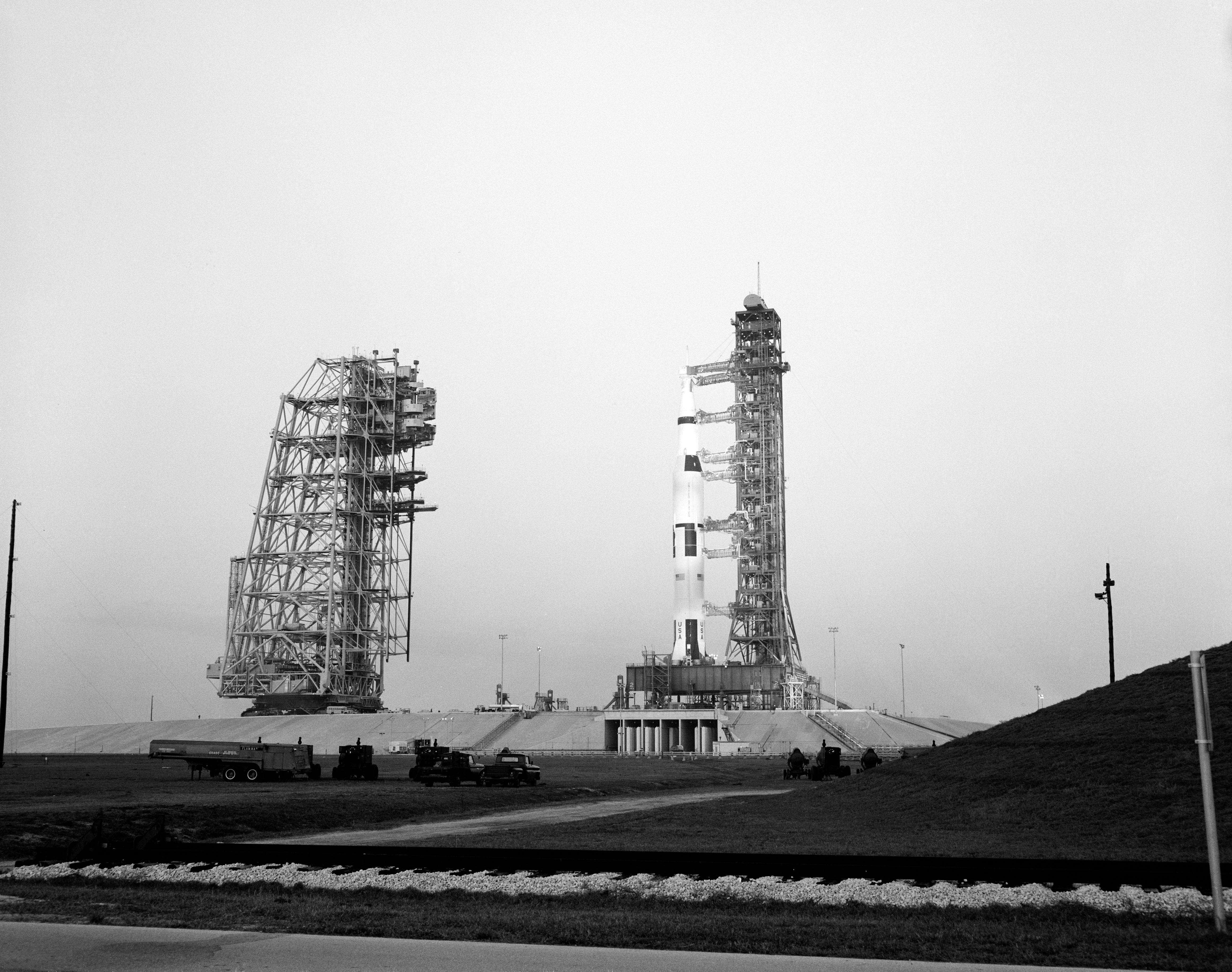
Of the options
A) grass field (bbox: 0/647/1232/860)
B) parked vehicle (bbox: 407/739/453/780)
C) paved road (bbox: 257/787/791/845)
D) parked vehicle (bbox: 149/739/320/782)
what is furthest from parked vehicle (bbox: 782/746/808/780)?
parked vehicle (bbox: 149/739/320/782)

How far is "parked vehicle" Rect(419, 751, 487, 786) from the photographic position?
49.0m

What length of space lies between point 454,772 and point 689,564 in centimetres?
6152

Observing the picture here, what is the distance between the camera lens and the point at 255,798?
3819cm

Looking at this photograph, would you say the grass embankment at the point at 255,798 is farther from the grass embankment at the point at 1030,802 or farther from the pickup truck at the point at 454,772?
the grass embankment at the point at 1030,802

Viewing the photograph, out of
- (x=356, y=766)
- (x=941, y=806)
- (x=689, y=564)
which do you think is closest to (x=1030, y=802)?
(x=941, y=806)

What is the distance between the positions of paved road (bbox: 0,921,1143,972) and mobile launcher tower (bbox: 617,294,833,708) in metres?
94.2

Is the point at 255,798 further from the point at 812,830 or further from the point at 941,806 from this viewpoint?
the point at 941,806

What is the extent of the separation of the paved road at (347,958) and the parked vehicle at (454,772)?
36.0 metres

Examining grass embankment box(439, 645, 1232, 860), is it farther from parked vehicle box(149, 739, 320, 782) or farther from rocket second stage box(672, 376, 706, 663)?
rocket second stage box(672, 376, 706, 663)

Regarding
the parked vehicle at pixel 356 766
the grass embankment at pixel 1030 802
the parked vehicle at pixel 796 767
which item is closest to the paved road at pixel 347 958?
the grass embankment at pixel 1030 802

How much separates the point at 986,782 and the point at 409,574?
295 feet

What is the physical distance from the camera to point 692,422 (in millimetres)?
114125

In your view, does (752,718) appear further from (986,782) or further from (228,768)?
(986,782)

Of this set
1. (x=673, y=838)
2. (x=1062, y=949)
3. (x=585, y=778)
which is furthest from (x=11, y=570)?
(x=1062, y=949)
